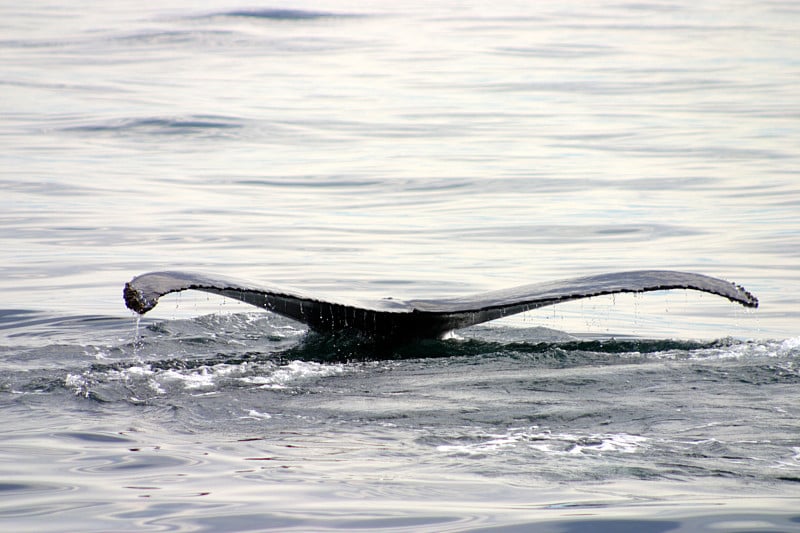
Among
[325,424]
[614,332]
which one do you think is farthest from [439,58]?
[325,424]

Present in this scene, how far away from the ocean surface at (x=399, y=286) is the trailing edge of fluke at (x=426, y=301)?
0.17 metres

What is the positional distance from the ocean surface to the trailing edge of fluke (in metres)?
0.17

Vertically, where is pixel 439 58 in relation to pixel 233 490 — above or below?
above

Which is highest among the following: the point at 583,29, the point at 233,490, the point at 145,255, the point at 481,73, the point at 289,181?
the point at 583,29

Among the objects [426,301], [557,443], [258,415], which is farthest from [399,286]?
[557,443]

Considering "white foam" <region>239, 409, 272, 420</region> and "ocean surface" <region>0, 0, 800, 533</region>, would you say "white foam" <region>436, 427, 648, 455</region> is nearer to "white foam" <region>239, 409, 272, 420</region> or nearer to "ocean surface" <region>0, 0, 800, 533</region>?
"ocean surface" <region>0, 0, 800, 533</region>

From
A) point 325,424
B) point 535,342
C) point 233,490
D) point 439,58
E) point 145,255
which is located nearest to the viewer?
point 233,490

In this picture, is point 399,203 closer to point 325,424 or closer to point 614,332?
point 614,332

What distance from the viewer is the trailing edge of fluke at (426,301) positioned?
603 centimetres

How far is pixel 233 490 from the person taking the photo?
14.3 ft

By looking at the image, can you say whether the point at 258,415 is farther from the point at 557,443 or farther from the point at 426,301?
the point at 426,301

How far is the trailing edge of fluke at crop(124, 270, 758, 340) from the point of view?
6.03m

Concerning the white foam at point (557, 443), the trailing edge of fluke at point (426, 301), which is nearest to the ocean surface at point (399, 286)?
the white foam at point (557, 443)

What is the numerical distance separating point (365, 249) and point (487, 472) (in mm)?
7689
